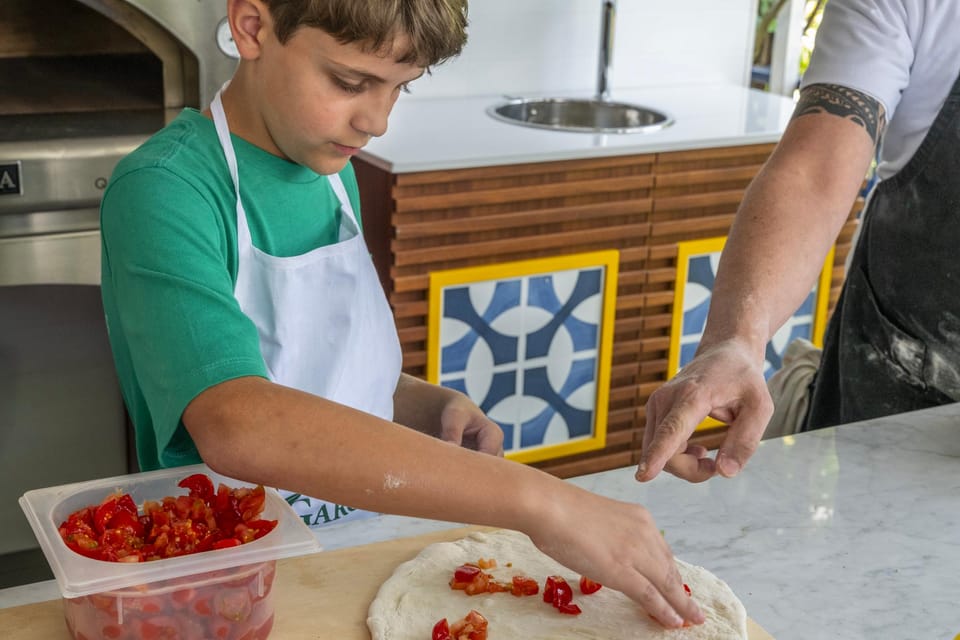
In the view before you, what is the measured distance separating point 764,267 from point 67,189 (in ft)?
4.34

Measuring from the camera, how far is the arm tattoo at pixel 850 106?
1.44 meters

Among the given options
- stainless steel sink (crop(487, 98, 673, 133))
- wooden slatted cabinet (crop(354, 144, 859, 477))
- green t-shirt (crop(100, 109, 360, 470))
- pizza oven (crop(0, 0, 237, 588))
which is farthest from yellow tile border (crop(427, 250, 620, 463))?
green t-shirt (crop(100, 109, 360, 470))

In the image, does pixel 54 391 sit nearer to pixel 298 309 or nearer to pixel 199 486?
pixel 298 309

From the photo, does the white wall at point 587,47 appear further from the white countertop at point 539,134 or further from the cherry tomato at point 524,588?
Result: the cherry tomato at point 524,588

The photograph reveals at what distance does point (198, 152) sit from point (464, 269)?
1.26 m

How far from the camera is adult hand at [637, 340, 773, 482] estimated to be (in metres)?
1.16

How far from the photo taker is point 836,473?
136 centimetres

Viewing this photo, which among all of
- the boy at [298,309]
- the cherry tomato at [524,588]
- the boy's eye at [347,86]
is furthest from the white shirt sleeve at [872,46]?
the cherry tomato at [524,588]

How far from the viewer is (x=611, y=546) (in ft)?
3.19

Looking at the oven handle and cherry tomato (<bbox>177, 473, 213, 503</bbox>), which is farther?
the oven handle

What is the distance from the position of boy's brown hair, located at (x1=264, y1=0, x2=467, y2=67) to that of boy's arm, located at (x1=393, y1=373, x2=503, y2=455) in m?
0.43

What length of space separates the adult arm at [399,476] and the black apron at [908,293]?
749 millimetres

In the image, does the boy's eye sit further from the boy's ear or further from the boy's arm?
the boy's arm

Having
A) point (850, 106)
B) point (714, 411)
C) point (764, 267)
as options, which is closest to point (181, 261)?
point (714, 411)
